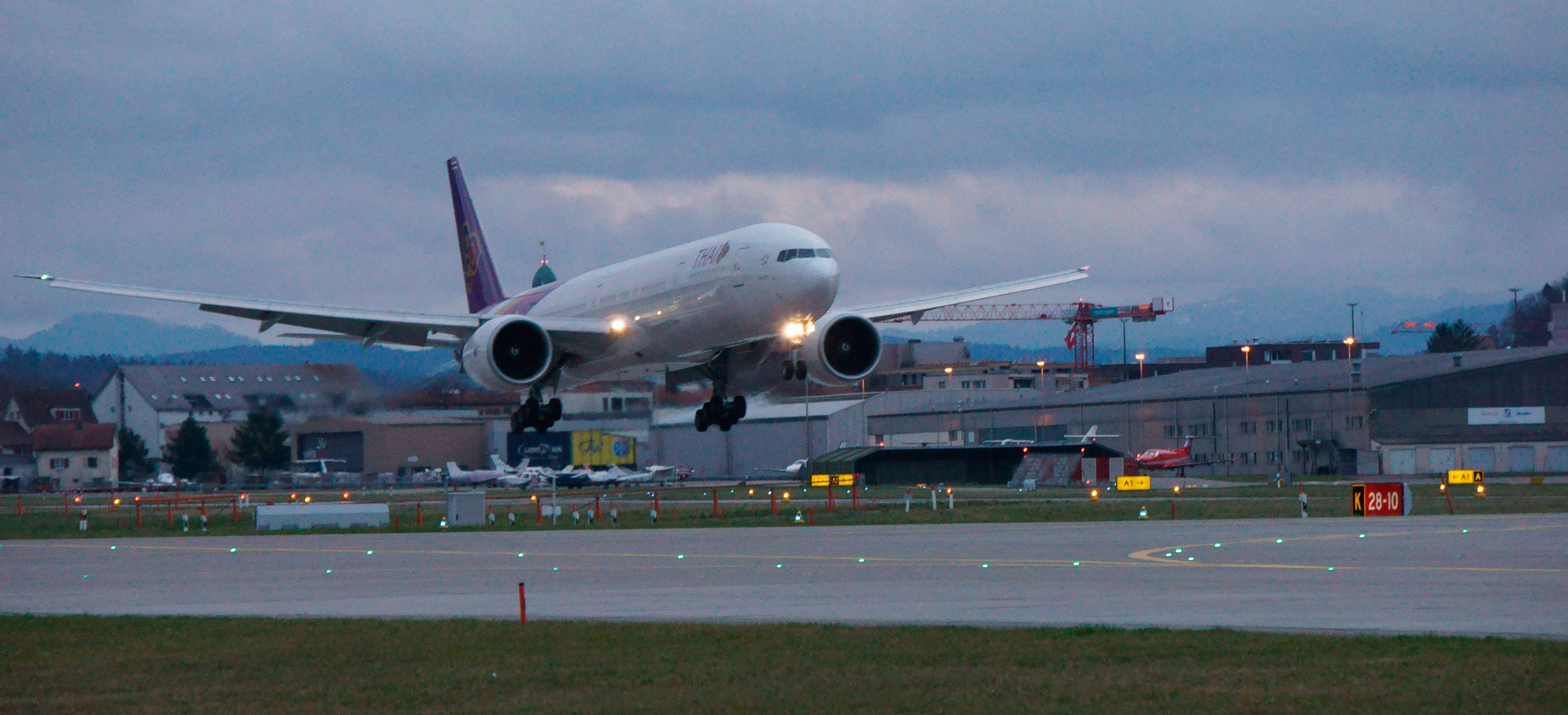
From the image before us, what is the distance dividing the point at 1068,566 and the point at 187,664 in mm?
15804

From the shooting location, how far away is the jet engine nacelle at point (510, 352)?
141ft

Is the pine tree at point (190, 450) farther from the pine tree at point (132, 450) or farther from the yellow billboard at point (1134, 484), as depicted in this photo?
the yellow billboard at point (1134, 484)

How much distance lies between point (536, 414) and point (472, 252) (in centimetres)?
1456

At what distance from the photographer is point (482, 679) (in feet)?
48.9

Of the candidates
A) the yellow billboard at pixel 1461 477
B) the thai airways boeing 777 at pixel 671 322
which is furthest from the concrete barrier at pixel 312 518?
the yellow billboard at pixel 1461 477

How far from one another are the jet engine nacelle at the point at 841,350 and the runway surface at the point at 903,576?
14.0 ft

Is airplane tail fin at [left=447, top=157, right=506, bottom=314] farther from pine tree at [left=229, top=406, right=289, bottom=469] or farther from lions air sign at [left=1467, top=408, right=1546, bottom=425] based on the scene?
lions air sign at [left=1467, top=408, right=1546, bottom=425]

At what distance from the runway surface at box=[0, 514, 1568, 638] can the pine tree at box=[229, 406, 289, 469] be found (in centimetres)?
3170

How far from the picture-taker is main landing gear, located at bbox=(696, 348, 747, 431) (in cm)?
4509

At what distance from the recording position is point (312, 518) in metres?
51.5

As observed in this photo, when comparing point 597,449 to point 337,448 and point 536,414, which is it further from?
point 536,414

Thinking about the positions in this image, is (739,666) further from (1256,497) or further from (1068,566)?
(1256,497)

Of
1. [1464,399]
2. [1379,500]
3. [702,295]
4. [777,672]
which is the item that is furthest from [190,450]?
[777,672]

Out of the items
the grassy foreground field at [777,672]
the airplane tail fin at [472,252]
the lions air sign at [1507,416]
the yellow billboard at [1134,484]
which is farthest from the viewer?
the lions air sign at [1507,416]
